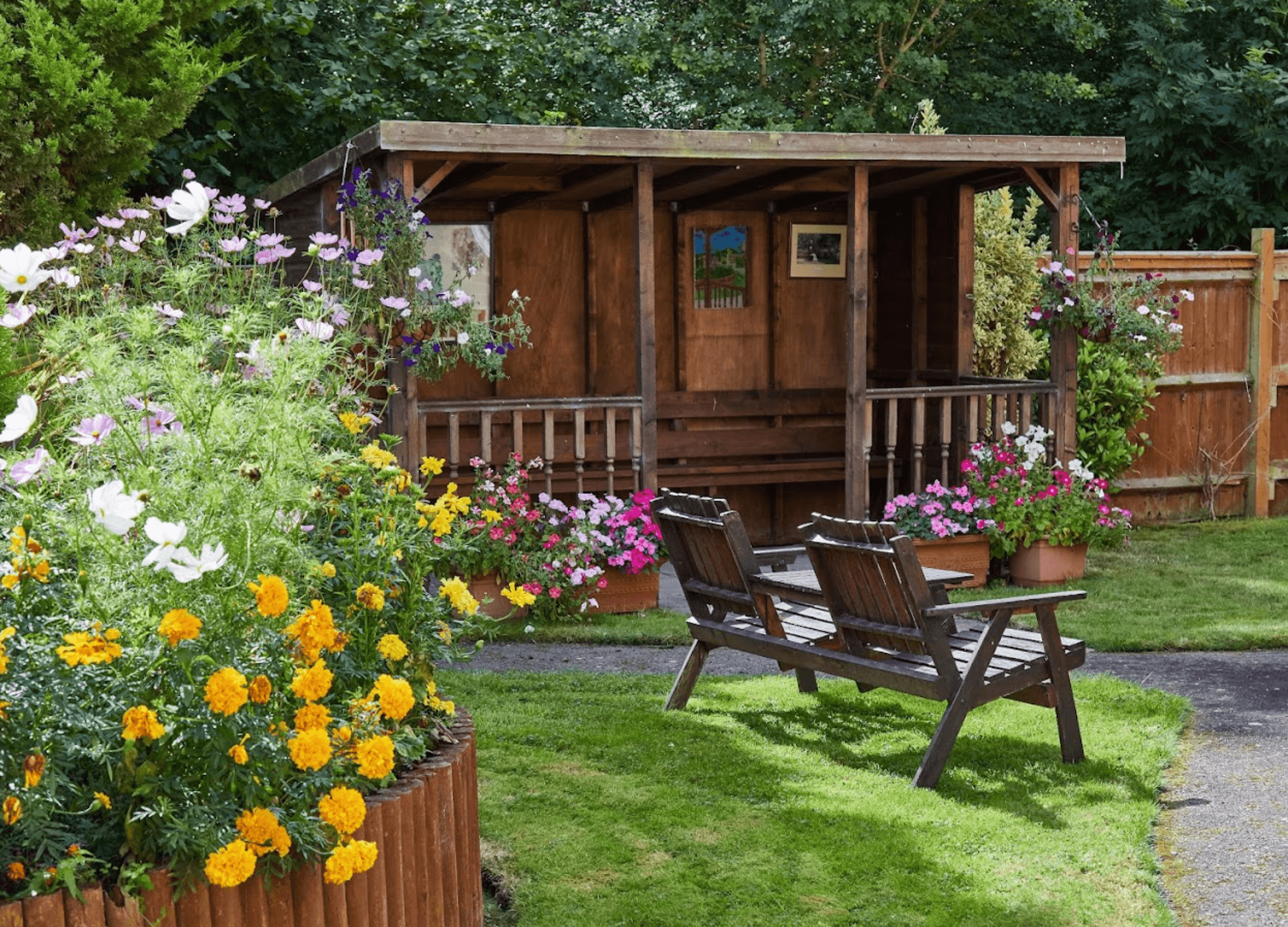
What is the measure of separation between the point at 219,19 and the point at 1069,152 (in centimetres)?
731

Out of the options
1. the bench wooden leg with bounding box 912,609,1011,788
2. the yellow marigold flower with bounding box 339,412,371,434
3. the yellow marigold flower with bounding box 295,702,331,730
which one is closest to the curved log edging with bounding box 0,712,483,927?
the yellow marigold flower with bounding box 295,702,331,730

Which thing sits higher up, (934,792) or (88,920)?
(88,920)

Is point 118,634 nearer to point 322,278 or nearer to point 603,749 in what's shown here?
point 603,749

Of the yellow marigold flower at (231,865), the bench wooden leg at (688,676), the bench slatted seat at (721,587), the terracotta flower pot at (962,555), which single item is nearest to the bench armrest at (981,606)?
the bench slatted seat at (721,587)

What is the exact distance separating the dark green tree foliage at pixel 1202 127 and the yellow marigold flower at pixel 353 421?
13817 mm

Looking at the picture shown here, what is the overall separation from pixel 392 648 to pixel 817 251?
8.47m

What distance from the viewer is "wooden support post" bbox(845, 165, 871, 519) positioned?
8.77 meters

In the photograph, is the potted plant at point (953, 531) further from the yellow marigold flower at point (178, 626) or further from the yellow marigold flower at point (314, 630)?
the yellow marigold flower at point (178, 626)

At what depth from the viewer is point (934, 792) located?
482 centimetres

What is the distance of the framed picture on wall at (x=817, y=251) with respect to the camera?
36.2ft

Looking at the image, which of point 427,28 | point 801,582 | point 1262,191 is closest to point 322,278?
point 801,582

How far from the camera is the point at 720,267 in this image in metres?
10.9

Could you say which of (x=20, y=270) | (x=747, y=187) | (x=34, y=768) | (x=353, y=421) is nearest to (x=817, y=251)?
(x=747, y=187)

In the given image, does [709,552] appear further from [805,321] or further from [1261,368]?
[1261,368]
